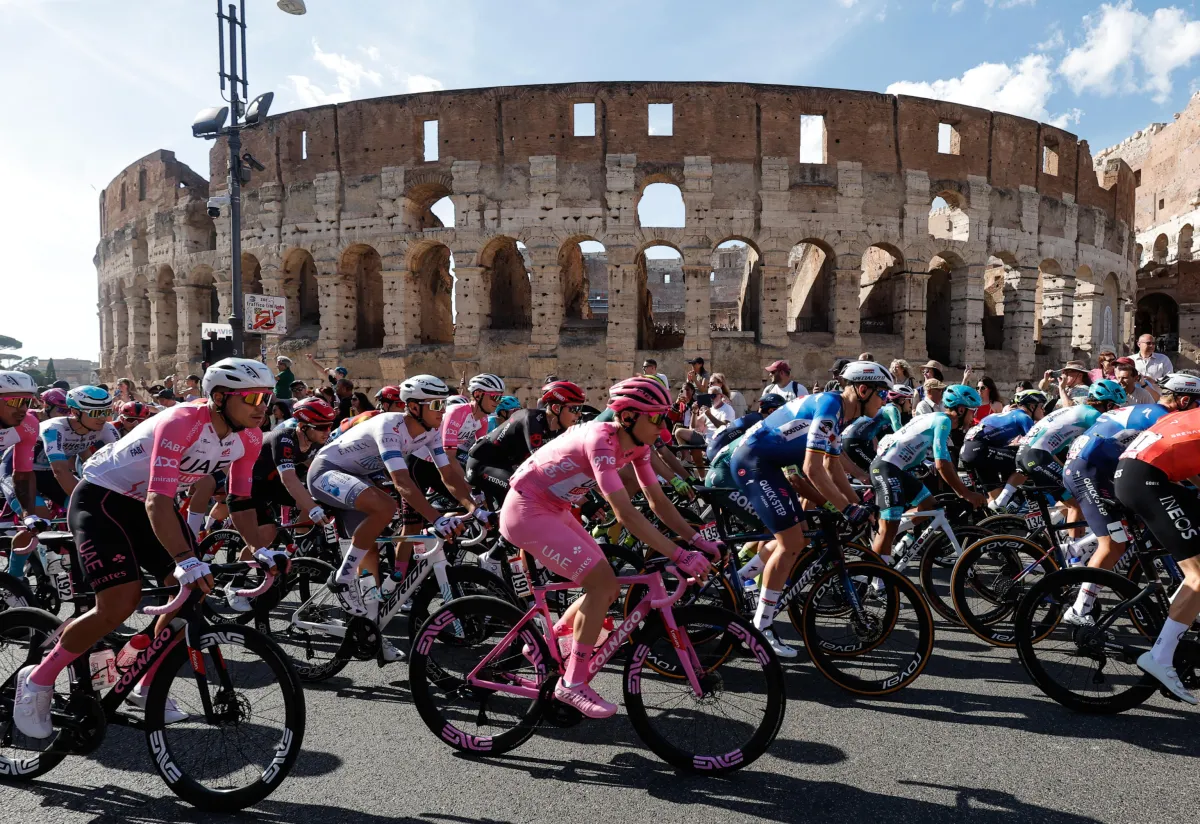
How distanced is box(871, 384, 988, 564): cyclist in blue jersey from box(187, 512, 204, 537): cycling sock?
5.47m

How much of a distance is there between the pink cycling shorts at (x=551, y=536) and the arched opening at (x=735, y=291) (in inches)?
656

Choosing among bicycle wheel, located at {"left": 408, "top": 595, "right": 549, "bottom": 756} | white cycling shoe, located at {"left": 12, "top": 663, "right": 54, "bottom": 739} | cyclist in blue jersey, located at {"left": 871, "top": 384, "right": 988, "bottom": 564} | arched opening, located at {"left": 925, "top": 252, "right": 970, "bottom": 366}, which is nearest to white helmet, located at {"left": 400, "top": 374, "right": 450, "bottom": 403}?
bicycle wheel, located at {"left": 408, "top": 595, "right": 549, "bottom": 756}

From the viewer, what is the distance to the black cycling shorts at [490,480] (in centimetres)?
655

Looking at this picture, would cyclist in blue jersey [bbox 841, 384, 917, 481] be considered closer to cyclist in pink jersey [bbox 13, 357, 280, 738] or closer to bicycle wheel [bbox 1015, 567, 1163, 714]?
bicycle wheel [bbox 1015, 567, 1163, 714]

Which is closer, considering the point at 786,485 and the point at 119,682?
the point at 119,682

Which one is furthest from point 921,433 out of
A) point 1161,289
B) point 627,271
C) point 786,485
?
point 1161,289

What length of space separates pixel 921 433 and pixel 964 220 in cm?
1800

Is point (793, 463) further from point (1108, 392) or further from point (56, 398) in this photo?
point (56, 398)

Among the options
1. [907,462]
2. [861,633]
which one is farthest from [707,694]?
[907,462]

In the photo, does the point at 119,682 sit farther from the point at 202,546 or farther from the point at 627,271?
the point at 627,271

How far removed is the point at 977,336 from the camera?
21.3m

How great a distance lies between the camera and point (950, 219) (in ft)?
72.9

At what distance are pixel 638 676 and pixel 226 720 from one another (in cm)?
187

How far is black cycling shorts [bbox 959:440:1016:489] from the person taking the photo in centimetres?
674
